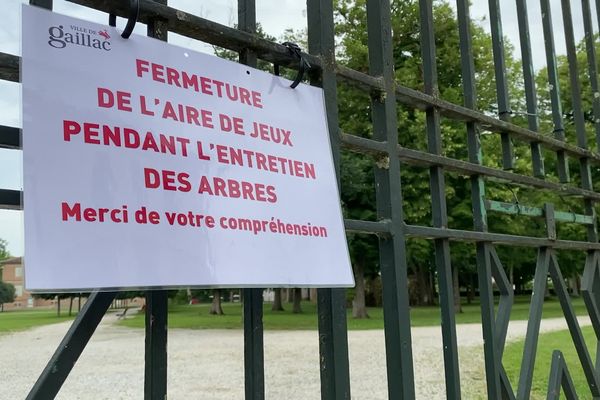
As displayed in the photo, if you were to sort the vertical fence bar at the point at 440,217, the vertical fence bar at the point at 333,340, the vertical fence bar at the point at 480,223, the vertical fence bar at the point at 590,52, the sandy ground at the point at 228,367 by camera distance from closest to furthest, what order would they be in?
1. the vertical fence bar at the point at 333,340
2. the vertical fence bar at the point at 440,217
3. the vertical fence bar at the point at 480,223
4. the vertical fence bar at the point at 590,52
5. the sandy ground at the point at 228,367

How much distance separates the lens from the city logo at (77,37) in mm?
1282

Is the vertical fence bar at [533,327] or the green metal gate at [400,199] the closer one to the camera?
the green metal gate at [400,199]

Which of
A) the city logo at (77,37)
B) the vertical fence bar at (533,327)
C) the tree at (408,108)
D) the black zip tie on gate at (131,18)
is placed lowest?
the vertical fence bar at (533,327)

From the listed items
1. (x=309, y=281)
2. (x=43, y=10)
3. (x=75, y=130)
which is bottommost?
(x=309, y=281)

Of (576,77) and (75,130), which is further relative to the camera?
(576,77)

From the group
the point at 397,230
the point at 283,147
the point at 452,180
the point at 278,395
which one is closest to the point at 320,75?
the point at 283,147

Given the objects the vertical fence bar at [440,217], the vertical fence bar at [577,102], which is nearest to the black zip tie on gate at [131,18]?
the vertical fence bar at [440,217]

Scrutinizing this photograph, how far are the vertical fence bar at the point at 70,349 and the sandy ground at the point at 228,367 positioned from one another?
19.3ft

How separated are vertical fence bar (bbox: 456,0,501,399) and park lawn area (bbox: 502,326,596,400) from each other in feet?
9.23

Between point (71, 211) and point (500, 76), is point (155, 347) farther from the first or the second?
point (500, 76)

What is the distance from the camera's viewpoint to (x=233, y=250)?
146cm

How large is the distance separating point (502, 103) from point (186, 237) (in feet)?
6.40

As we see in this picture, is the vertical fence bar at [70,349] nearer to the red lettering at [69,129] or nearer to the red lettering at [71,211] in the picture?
the red lettering at [71,211]

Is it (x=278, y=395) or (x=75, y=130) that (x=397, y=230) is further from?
(x=278, y=395)
